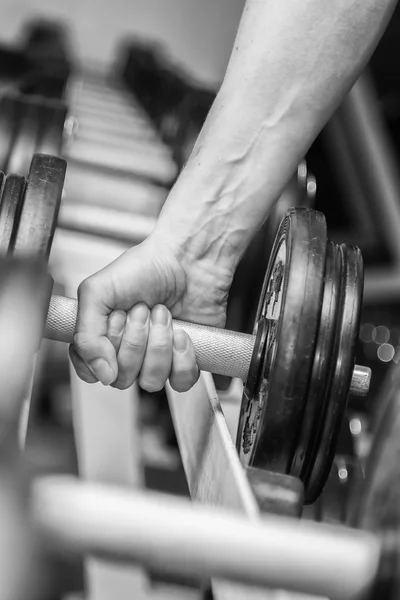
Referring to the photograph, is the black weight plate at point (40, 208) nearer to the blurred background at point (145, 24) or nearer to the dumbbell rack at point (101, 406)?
the dumbbell rack at point (101, 406)

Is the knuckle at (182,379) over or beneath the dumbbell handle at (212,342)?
beneath

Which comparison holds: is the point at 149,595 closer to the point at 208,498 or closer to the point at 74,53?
the point at 208,498

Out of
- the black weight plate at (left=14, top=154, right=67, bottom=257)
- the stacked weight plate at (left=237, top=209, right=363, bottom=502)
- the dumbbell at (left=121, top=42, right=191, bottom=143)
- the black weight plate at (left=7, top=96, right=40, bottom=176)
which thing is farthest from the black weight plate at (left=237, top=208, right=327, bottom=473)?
the dumbbell at (left=121, top=42, right=191, bottom=143)

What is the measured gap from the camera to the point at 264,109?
0.76 metres

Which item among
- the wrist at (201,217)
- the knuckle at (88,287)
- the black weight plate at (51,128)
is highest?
the black weight plate at (51,128)

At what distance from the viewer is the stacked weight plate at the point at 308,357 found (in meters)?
0.59

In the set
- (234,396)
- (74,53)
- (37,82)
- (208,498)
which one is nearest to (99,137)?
(37,82)

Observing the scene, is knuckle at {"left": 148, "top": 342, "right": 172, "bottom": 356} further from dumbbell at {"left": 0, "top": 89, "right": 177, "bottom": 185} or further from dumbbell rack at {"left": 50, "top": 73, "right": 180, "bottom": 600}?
dumbbell at {"left": 0, "top": 89, "right": 177, "bottom": 185}

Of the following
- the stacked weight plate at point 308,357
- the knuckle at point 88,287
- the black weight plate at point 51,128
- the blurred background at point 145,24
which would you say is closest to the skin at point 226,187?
the knuckle at point 88,287

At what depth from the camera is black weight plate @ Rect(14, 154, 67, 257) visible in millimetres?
619

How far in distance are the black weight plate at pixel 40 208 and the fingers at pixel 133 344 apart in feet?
0.37

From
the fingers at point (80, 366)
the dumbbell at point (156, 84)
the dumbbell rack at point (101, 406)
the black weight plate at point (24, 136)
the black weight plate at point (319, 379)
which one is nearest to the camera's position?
the black weight plate at point (319, 379)

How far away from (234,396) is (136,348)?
0.42 m

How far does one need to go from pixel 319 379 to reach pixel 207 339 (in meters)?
0.14
